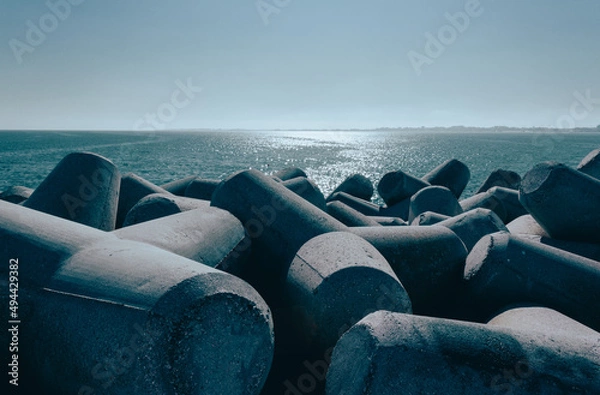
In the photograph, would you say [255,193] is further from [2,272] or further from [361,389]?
[361,389]

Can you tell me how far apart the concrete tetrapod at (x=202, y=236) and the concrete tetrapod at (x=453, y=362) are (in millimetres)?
1648

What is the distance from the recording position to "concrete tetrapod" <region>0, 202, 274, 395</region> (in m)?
1.81

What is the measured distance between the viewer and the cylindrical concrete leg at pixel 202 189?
769 centimetres

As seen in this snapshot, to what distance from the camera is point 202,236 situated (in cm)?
346

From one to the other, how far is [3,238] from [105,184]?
257 centimetres

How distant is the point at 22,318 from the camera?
7.16 feet

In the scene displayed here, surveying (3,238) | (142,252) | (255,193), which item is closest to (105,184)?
(255,193)

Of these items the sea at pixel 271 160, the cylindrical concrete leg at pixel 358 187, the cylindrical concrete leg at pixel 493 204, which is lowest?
the sea at pixel 271 160

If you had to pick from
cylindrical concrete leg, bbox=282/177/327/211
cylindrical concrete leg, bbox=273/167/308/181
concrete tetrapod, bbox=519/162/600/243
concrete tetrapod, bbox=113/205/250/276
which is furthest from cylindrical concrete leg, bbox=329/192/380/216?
concrete tetrapod, bbox=113/205/250/276

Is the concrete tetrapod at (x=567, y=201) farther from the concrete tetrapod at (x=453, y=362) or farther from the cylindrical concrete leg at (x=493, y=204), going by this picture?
the concrete tetrapod at (x=453, y=362)

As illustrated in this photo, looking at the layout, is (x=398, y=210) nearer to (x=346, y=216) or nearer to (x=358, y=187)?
(x=358, y=187)

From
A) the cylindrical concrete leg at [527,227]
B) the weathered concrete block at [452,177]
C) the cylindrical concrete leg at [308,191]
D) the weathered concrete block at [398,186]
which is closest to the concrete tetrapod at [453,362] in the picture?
the cylindrical concrete leg at [527,227]

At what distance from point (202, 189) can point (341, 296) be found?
18.4 feet

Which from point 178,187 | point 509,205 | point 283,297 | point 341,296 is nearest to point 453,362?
point 341,296
